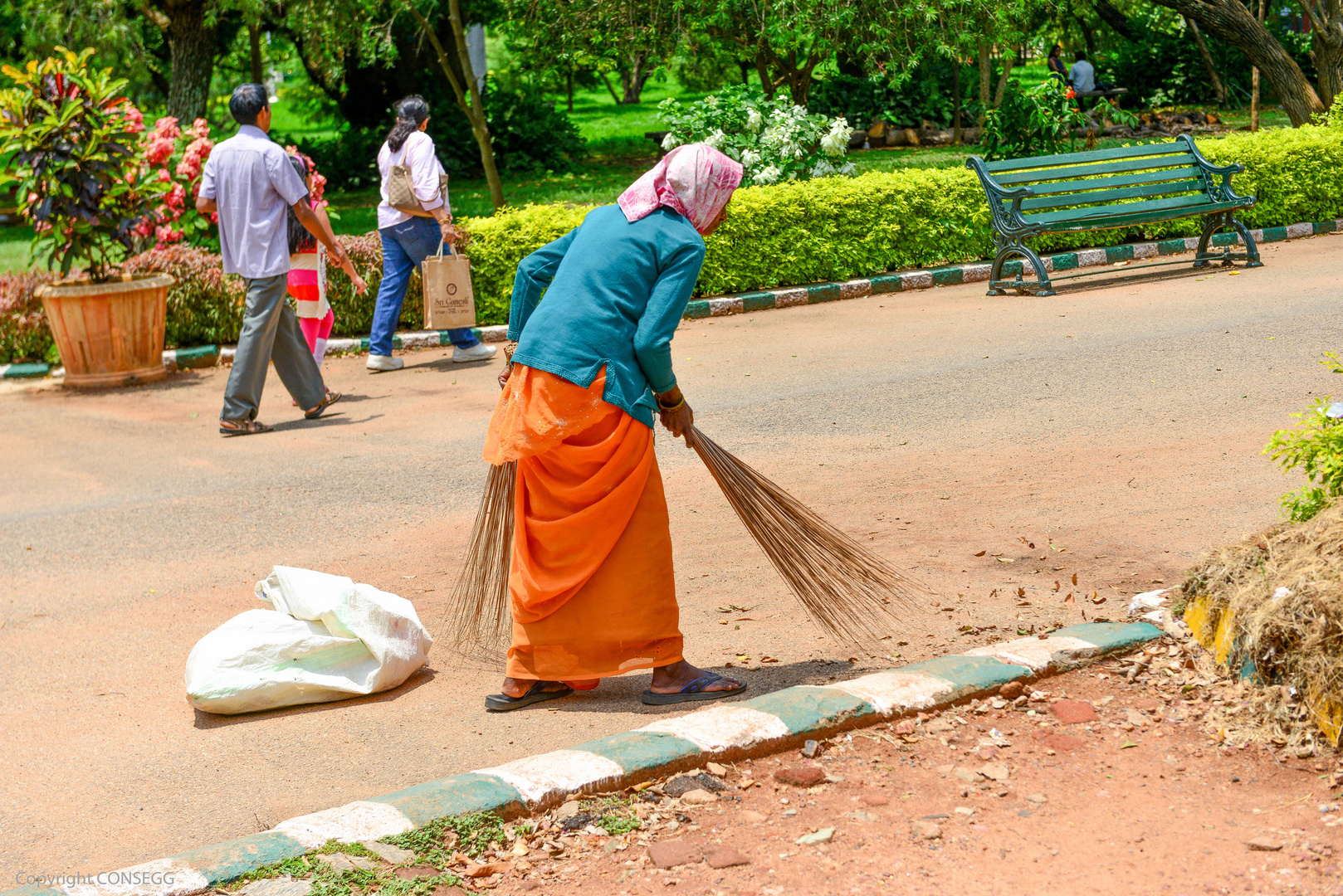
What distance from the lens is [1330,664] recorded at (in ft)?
10.1

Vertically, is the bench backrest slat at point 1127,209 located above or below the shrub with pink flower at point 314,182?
below

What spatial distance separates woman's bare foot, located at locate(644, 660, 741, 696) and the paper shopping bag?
5.97 meters

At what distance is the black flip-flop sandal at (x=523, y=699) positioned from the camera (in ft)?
12.7

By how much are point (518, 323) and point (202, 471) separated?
376 centimetres

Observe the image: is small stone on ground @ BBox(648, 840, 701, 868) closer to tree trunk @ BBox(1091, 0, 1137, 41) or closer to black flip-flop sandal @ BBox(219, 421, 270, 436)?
black flip-flop sandal @ BBox(219, 421, 270, 436)

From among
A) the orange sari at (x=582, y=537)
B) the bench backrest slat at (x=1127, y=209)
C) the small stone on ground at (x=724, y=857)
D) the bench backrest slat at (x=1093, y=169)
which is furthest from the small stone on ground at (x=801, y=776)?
the bench backrest slat at (x=1093, y=169)

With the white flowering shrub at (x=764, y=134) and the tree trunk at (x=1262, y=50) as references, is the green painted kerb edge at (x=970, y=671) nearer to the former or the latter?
the white flowering shrub at (x=764, y=134)

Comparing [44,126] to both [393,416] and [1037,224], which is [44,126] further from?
[1037,224]

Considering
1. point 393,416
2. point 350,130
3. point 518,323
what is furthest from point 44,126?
point 350,130

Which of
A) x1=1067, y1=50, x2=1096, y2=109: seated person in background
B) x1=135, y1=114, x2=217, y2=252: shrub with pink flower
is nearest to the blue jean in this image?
x1=135, y1=114, x2=217, y2=252: shrub with pink flower

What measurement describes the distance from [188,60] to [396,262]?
353 inches

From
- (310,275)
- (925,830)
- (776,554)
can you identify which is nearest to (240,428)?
(310,275)

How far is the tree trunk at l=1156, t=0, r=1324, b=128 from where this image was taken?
17609 mm

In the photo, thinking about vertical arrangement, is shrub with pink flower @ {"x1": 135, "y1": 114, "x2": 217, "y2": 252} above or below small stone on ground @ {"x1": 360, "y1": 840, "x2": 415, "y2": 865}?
above
